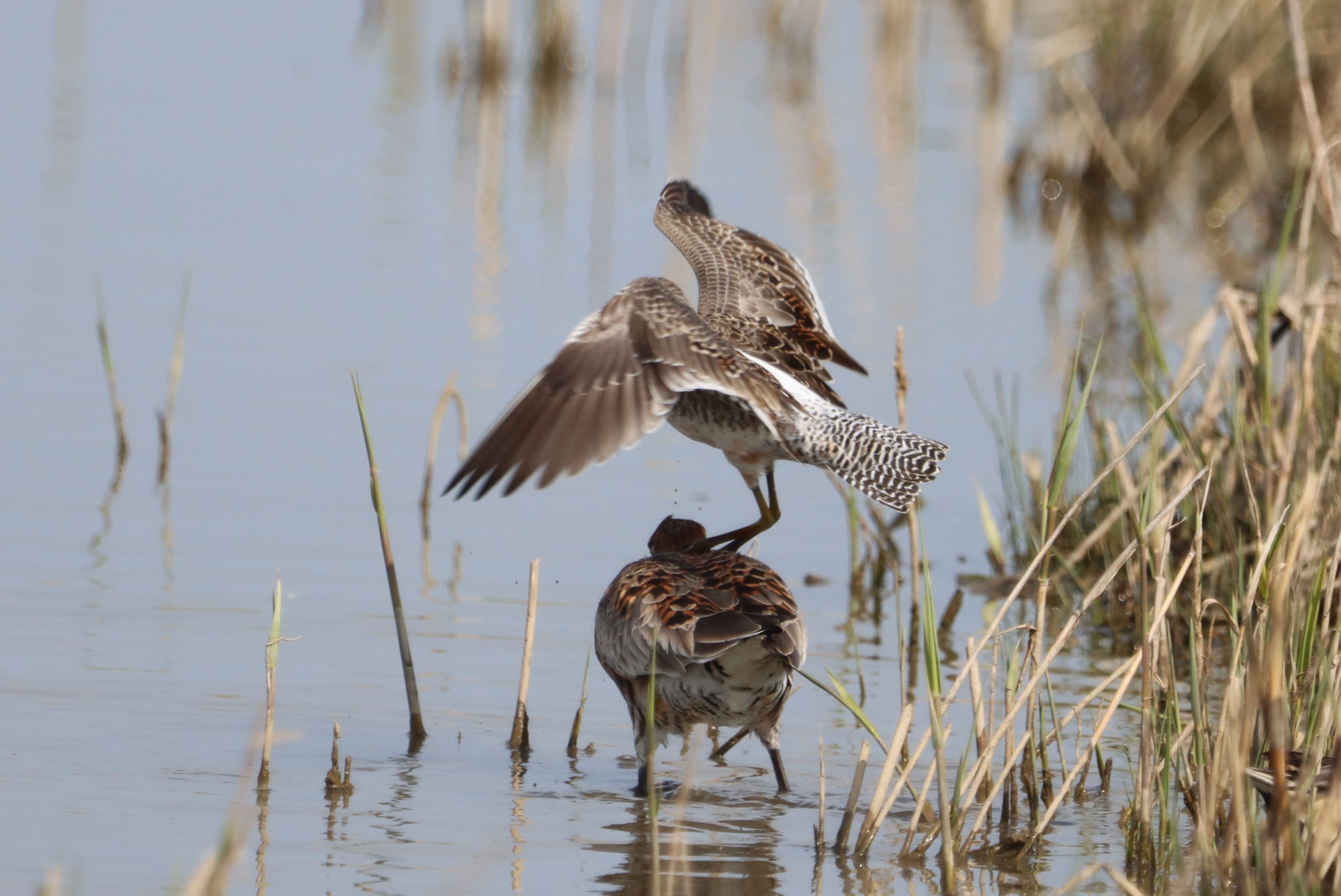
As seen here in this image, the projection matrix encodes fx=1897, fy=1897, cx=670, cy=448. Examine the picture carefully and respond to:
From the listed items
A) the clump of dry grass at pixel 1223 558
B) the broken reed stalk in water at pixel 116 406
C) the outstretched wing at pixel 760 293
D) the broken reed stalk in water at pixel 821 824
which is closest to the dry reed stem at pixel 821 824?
the broken reed stalk in water at pixel 821 824

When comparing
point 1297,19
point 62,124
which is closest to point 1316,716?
point 1297,19

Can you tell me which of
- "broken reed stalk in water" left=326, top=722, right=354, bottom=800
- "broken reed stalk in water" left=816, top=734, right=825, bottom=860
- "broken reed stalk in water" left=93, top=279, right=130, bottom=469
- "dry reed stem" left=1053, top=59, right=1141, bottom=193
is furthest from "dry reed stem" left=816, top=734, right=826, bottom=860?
"dry reed stem" left=1053, top=59, right=1141, bottom=193

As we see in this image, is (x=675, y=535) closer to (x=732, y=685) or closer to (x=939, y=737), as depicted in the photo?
(x=732, y=685)

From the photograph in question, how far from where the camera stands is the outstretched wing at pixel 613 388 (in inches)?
211

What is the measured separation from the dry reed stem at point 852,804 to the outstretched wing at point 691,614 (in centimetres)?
47

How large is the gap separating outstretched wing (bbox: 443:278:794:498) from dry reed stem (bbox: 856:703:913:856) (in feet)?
3.98

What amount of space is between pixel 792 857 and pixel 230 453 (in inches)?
177

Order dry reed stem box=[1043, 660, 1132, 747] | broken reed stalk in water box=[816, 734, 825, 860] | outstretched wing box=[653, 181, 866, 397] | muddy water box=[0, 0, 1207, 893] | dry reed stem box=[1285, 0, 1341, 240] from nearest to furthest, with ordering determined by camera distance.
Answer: broken reed stalk in water box=[816, 734, 825, 860] < dry reed stem box=[1043, 660, 1132, 747] < muddy water box=[0, 0, 1207, 893] < dry reed stem box=[1285, 0, 1341, 240] < outstretched wing box=[653, 181, 866, 397]

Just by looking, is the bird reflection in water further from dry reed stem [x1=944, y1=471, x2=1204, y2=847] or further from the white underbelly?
dry reed stem [x1=944, y1=471, x2=1204, y2=847]

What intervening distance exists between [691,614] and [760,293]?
215cm

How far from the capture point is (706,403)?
6309 mm

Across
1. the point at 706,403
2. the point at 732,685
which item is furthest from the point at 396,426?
the point at 732,685

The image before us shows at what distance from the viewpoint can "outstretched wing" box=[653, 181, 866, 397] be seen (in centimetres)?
689

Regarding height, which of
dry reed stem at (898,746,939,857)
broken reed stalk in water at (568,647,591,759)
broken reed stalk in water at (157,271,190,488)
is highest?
broken reed stalk in water at (157,271,190,488)
